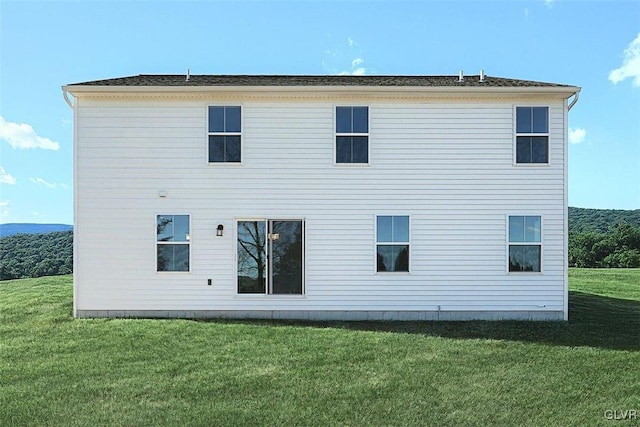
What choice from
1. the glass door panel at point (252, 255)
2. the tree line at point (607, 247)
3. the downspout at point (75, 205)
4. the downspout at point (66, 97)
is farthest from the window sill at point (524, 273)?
the tree line at point (607, 247)

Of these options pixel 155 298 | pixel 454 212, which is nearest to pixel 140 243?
pixel 155 298

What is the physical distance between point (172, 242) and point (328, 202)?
3.45m

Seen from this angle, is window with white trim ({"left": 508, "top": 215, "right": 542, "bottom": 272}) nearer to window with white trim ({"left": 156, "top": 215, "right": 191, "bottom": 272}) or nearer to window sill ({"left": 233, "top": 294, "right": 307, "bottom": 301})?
window sill ({"left": 233, "top": 294, "right": 307, "bottom": 301})

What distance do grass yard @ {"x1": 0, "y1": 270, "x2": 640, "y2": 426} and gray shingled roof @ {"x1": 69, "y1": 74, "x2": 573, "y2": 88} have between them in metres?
5.08

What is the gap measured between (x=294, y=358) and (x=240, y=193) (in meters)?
4.13

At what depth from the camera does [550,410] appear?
5688 millimetres

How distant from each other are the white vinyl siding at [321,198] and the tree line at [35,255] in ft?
42.1

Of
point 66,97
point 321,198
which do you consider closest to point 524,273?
point 321,198

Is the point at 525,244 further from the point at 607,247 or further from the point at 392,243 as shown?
the point at 607,247

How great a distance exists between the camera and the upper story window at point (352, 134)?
10.3 meters

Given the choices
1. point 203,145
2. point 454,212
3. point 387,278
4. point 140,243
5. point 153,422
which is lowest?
point 153,422

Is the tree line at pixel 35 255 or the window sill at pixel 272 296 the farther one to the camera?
the tree line at pixel 35 255

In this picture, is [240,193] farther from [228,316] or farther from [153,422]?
[153,422]

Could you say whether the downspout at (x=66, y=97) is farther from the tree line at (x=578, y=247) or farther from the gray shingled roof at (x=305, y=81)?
the tree line at (x=578, y=247)
